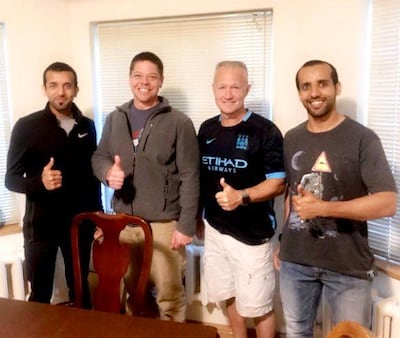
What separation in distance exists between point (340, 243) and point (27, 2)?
217 cm

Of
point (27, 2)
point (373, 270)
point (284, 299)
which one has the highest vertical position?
point (27, 2)

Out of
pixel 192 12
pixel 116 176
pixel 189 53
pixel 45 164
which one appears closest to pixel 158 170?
pixel 116 176

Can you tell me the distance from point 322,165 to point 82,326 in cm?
99

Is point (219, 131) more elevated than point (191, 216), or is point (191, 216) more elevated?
point (219, 131)

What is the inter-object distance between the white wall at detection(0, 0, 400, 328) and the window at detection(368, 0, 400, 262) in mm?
57

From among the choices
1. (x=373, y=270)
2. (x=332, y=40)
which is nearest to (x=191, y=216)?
(x=373, y=270)

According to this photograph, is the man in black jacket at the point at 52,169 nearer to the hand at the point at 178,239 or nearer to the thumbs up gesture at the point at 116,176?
the thumbs up gesture at the point at 116,176

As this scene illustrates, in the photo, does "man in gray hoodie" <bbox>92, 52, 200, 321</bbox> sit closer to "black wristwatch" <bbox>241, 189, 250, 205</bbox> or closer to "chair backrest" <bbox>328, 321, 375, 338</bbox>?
"black wristwatch" <bbox>241, 189, 250, 205</bbox>

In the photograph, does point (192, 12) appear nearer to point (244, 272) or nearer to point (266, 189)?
point (266, 189)

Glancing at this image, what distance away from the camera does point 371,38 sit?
197 centimetres

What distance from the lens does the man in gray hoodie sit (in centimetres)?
193

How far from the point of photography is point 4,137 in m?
2.50

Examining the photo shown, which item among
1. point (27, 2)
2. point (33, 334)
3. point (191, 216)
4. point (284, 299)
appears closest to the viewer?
point (33, 334)

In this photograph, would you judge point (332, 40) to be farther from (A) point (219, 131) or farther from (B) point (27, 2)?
(B) point (27, 2)
